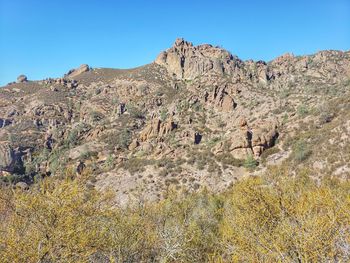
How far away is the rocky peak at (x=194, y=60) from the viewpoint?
107812mm

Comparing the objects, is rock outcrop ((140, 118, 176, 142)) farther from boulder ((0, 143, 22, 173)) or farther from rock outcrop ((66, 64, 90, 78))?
rock outcrop ((66, 64, 90, 78))

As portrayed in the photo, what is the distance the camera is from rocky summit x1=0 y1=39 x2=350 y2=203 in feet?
183

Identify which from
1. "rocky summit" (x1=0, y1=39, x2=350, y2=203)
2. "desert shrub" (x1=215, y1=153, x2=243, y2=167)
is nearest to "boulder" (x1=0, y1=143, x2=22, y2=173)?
"rocky summit" (x1=0, y1=39, x2=350, y2=203)

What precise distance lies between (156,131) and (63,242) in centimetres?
6391

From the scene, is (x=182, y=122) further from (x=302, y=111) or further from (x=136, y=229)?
(x=136, y=229)

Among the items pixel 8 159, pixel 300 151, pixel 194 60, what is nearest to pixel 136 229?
pixel 300 151

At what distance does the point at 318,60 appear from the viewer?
10162 centimetres

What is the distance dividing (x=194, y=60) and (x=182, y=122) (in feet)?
145

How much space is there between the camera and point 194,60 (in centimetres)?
11488

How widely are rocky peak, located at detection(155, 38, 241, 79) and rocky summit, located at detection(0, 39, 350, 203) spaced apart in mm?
465

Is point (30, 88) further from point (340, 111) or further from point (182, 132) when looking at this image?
point (340, 111)

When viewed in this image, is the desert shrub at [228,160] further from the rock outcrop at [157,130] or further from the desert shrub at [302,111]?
the desert shrub at [302,111]

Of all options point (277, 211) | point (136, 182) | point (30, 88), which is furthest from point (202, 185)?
point (30, 88)

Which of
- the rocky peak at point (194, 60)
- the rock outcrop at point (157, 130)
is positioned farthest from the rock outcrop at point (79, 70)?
the rock outcrop at point (157, 130)
